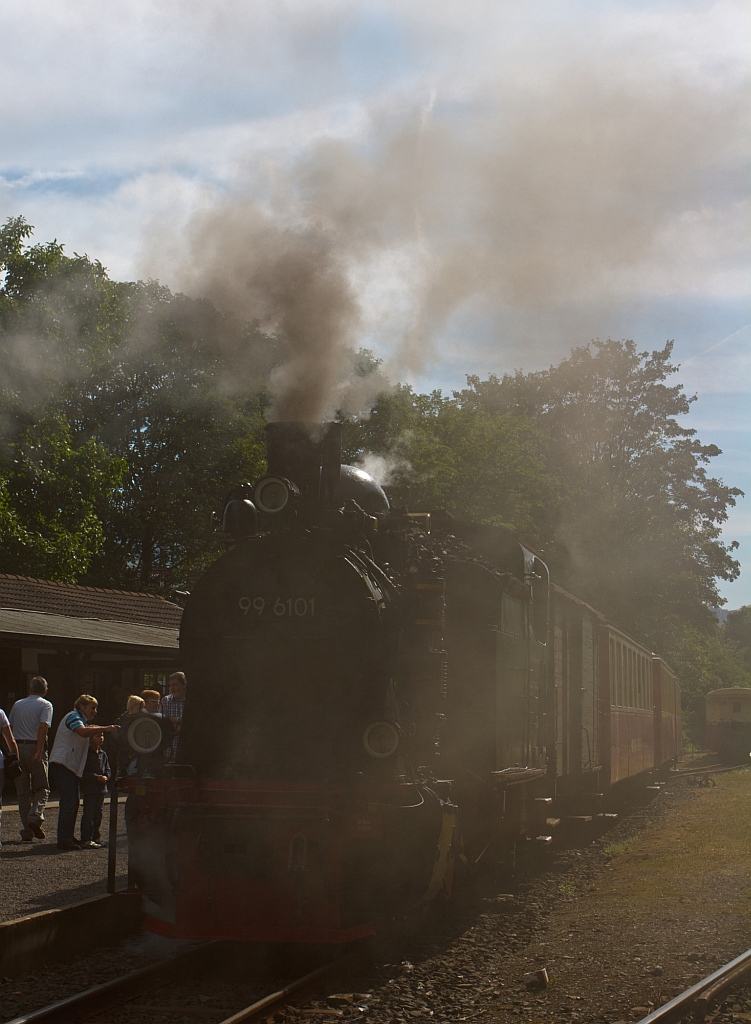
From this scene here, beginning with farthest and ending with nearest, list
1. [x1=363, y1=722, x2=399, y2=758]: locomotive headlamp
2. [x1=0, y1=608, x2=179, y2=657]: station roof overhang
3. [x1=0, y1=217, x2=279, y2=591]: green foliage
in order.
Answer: [x1=0, y1=217, x2=279, y2=591]: green foliage, [x1=0, y1=608, x2=179, y2=657]: station roof overhang, [x1=363, y1=722, x2=399, y2=758]: locomotive headlamp

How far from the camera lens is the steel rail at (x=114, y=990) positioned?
4941 millimetres

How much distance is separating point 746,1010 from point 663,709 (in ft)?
→ 56.8

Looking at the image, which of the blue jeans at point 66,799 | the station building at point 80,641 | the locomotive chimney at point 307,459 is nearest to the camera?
the locomotive chimney at point 307,459

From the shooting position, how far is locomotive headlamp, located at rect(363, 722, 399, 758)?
6051mm

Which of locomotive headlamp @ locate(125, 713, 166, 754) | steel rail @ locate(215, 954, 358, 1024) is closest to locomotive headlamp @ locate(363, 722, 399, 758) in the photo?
steel rail @ locate(215, 954, 358, 1024)

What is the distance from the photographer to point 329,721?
644 cm

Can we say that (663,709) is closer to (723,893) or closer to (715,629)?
(723,893)

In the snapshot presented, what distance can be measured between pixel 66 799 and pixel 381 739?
15.7 ft

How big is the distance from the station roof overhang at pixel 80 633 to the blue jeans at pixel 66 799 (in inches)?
115

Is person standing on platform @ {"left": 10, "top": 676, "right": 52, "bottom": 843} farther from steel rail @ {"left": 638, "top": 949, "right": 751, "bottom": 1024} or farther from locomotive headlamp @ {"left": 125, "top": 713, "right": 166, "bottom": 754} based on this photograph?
steel rail @ {"left": 638, "top": 949, "right": 751, "bottom": 1024}

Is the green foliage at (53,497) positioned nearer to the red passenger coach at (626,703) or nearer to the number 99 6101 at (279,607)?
the red passenger coach at (626,703)

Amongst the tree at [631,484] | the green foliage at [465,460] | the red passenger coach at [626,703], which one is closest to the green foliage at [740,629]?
the tree at [631,484]

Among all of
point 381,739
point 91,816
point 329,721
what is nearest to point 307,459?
point 329,721

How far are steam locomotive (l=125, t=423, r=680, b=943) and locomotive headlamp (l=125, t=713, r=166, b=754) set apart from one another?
1cm
